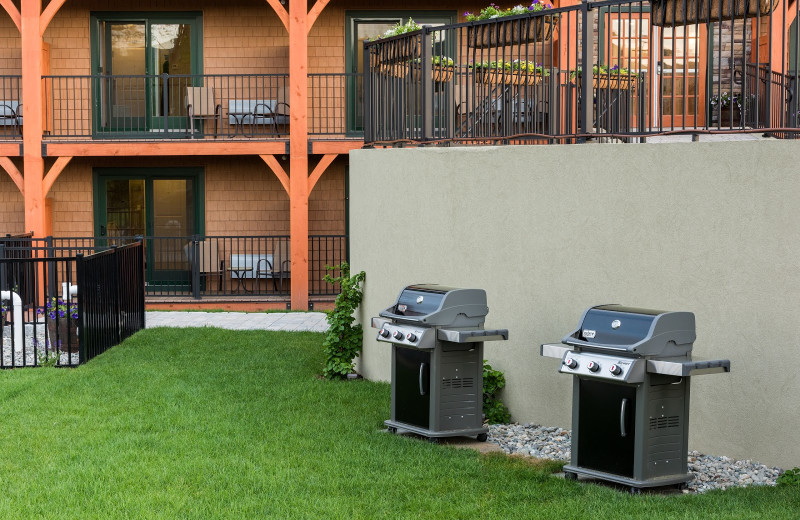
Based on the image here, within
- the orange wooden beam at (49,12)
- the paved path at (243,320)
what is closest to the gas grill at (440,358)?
the paved path at (243,320)

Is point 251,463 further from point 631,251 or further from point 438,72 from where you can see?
point 438,72

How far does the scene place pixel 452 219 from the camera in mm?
8500

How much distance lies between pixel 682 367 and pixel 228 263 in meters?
12.9

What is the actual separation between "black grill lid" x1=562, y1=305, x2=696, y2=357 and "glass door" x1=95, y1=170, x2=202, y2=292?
12829 mm

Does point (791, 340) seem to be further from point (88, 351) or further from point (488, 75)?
point (88, 351)

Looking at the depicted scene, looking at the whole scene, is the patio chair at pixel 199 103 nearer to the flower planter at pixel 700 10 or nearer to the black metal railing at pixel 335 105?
the black metal railing at pixel 335 105

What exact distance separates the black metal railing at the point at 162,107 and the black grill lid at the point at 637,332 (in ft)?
38.6

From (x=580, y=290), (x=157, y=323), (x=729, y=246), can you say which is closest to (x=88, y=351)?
(x=157, y=323)

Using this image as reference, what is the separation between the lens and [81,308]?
32.5 ft

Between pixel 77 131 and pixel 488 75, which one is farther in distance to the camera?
pixel 77 131

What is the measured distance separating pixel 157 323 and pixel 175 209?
474 cm

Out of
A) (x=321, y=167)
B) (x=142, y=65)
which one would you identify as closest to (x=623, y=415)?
(x=321, y=167)

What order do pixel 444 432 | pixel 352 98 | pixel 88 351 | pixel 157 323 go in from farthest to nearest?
pixel 352 98, pixel 157 323, pixel 88 351, pixel 444 432

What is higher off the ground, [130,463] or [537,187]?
[537,187]
